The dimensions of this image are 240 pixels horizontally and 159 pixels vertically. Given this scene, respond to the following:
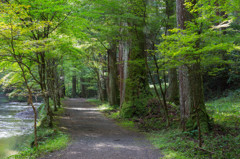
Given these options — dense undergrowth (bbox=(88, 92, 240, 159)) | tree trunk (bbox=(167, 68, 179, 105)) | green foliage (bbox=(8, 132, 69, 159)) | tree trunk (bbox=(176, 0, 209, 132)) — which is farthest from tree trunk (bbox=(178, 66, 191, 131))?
tree trunk (bbox=(167, 68, 179, 105))

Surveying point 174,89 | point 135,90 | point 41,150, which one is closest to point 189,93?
point 135,90

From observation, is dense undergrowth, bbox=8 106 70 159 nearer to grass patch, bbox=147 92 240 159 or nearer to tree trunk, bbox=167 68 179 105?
grass patch, bbox=147 92 240 159

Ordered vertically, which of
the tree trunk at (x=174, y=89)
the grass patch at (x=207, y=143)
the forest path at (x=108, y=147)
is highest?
the tree trunk at (x=174, y=89)

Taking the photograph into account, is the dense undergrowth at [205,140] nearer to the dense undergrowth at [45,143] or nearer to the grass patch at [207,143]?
the grass patch at [207,143]

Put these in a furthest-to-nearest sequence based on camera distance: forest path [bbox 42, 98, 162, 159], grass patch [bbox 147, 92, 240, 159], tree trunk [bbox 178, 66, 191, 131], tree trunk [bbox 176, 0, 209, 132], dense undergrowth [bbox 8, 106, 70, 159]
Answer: tree trunk [bbox 178, 66, 191, 131] → tree trunk [bbox 176, 0, 209, 132] → dense undergrowth [bbox 8, 106, 70, 159] → forest path [bbox 42, 98, 162, 159] → grass patch [bbox 147, 92, 240, 159]

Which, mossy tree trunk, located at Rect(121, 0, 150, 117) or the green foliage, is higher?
mossy tree trunk, located at Rect(121, 0, 150, 117)

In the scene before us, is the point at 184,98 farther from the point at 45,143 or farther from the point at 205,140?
the point at 45,143

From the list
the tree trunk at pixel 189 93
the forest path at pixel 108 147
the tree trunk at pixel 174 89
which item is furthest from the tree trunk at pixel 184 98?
the tree trunk at pixel 174 89

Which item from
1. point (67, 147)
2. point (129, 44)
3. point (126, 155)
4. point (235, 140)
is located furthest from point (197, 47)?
point (129, 44)

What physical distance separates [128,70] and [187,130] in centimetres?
547

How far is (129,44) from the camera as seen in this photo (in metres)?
10.7

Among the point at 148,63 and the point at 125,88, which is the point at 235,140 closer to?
the point at 148,63

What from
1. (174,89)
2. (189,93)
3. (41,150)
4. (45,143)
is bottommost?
(45,143)

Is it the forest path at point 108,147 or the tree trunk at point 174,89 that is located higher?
the tree trunk at point 174,89
